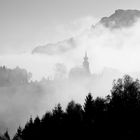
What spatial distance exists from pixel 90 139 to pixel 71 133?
800 centimetres

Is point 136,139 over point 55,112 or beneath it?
beneath

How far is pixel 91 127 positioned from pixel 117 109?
8.22m

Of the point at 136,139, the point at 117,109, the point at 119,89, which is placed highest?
the point at 119,89

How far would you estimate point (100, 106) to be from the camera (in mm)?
76688

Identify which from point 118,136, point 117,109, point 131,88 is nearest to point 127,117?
point 117,109

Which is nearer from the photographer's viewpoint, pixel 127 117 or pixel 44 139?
pixel 127 117

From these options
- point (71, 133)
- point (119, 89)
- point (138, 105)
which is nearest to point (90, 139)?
point (71, 133)

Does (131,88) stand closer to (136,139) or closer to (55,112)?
(55,112)

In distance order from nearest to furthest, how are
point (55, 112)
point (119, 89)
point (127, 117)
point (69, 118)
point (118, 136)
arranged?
point (118, 136)
point (127, 117)
point (69, 118)
point (55, 112)
point (119, 89)

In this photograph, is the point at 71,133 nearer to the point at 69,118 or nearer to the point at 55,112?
the point at 69,118

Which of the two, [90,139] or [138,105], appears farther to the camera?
[138,105]

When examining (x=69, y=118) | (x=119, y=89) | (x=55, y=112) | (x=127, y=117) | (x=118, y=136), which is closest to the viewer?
(x=118, y=136)

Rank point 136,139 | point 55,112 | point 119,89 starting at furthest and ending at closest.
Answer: point 119,89, point 55,112, point 136,139

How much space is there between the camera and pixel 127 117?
7400cm
